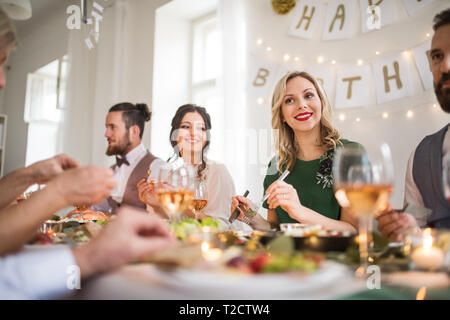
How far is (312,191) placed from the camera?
1.73 meters

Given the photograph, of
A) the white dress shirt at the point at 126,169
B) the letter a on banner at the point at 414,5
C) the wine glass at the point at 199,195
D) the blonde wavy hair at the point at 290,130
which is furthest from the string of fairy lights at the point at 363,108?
the wine glass at the point at 199,195

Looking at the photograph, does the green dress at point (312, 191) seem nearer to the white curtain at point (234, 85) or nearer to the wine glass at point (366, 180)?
the wine glass at point (366, 180)

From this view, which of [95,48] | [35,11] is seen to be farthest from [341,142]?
[35,11]

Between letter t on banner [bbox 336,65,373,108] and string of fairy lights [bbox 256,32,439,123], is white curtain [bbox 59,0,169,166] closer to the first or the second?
string of fairy lights [bbox 256,32,439,123]

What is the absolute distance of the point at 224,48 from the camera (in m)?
3.22

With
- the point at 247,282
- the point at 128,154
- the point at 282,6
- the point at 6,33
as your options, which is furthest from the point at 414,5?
the point at 128,154

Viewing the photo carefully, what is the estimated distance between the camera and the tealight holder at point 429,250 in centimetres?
54

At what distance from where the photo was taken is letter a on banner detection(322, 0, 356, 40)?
2.45 m

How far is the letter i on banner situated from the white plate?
221 cm

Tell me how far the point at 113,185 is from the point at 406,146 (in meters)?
1.91

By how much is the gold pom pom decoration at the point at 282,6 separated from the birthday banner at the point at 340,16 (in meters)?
0.05

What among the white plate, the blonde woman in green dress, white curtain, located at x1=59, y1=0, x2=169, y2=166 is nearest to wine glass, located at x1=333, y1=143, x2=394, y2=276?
the white plate
